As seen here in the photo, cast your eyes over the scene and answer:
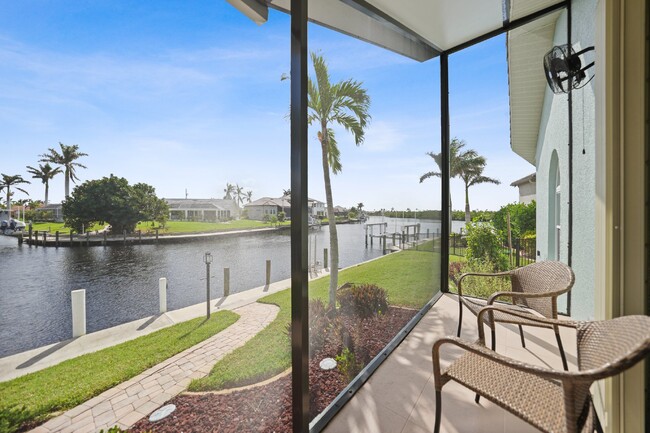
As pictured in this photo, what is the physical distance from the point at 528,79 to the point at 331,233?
371cm

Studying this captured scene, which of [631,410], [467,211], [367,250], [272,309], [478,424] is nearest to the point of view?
[631,410]

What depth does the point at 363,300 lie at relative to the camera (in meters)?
2.43

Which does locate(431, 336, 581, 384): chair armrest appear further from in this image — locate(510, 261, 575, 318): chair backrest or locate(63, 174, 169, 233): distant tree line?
locate(63, 174, 169, 233): distant tree line

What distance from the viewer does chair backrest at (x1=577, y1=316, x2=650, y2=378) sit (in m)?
0.83

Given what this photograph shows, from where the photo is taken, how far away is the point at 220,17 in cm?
157

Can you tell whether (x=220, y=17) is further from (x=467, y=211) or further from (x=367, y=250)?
(x=467, y=211)

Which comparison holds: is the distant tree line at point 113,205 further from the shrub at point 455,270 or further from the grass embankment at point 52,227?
the shrub at point 455,270

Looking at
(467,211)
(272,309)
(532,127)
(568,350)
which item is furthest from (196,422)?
(532,127)

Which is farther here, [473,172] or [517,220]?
[517,220]

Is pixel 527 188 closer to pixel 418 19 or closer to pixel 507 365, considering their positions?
pixel 418 19

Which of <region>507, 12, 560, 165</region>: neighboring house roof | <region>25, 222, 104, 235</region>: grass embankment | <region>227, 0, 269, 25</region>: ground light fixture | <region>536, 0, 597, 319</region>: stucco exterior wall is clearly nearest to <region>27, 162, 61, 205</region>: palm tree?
<region>25, 222, 104, 235</region>: grass embankment

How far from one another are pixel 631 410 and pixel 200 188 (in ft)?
7.40

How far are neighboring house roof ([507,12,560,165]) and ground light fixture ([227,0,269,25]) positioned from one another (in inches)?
121

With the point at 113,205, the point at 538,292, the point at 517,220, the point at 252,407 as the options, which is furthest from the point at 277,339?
the point at 517,220
